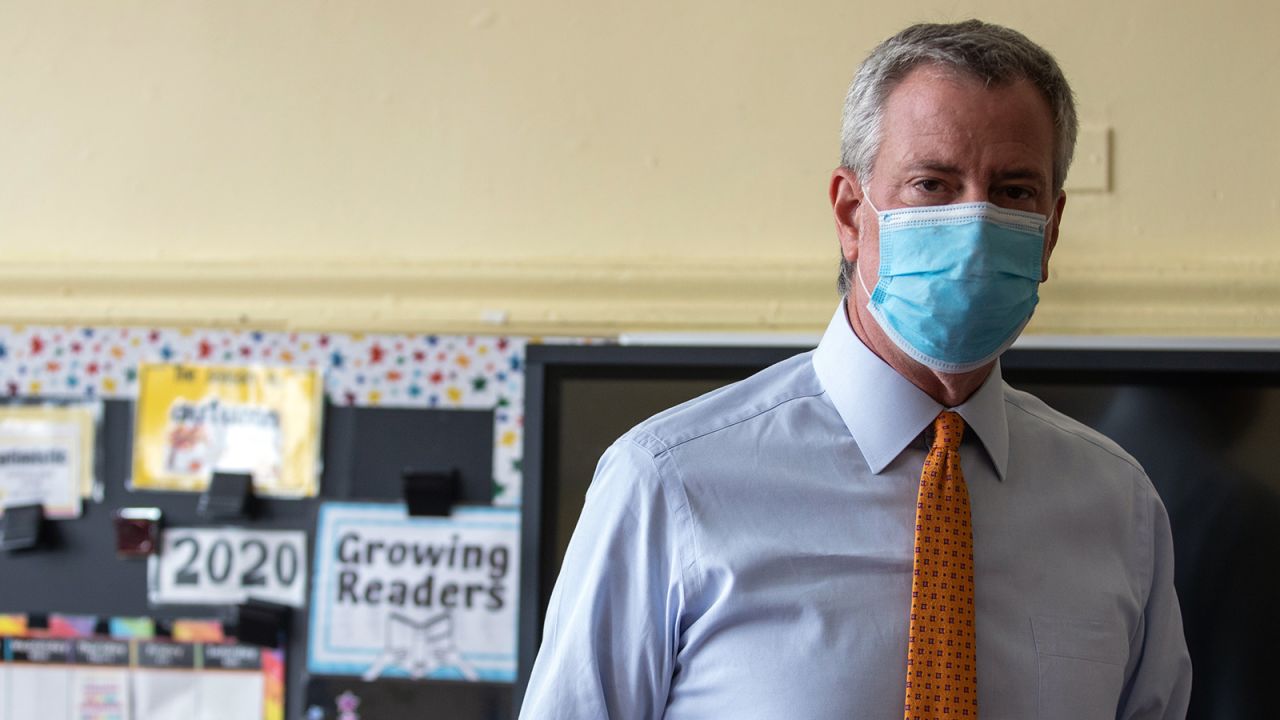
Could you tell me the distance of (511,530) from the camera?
1.53 metres

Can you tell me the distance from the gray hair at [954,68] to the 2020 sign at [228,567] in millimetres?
989

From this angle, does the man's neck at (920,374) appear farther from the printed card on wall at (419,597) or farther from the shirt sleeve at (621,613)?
the printed card on wall at (419,597)

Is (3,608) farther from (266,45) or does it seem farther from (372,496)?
(266,45)

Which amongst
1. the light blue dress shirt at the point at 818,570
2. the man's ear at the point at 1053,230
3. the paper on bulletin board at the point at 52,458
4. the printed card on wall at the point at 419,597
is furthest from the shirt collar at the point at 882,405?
the paper on bulletin board at the point at 52,458

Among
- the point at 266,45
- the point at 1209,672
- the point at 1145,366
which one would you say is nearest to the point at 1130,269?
the point at 1145,366

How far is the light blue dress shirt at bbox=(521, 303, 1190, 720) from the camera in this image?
0.86 m

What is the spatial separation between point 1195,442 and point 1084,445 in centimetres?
34

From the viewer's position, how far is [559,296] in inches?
61.0

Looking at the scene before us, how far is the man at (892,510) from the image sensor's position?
0.87 metres

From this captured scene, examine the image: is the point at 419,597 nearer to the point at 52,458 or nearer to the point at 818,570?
the point at 52,458

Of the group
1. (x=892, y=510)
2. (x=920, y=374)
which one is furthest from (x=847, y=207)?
(x=892, y=510)

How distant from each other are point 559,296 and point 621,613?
2.38 feet

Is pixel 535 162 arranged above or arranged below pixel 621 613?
above

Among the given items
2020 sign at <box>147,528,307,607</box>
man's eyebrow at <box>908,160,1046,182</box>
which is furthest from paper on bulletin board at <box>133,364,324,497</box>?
man's eyebrow at <box>908,160,1046,182</box>
